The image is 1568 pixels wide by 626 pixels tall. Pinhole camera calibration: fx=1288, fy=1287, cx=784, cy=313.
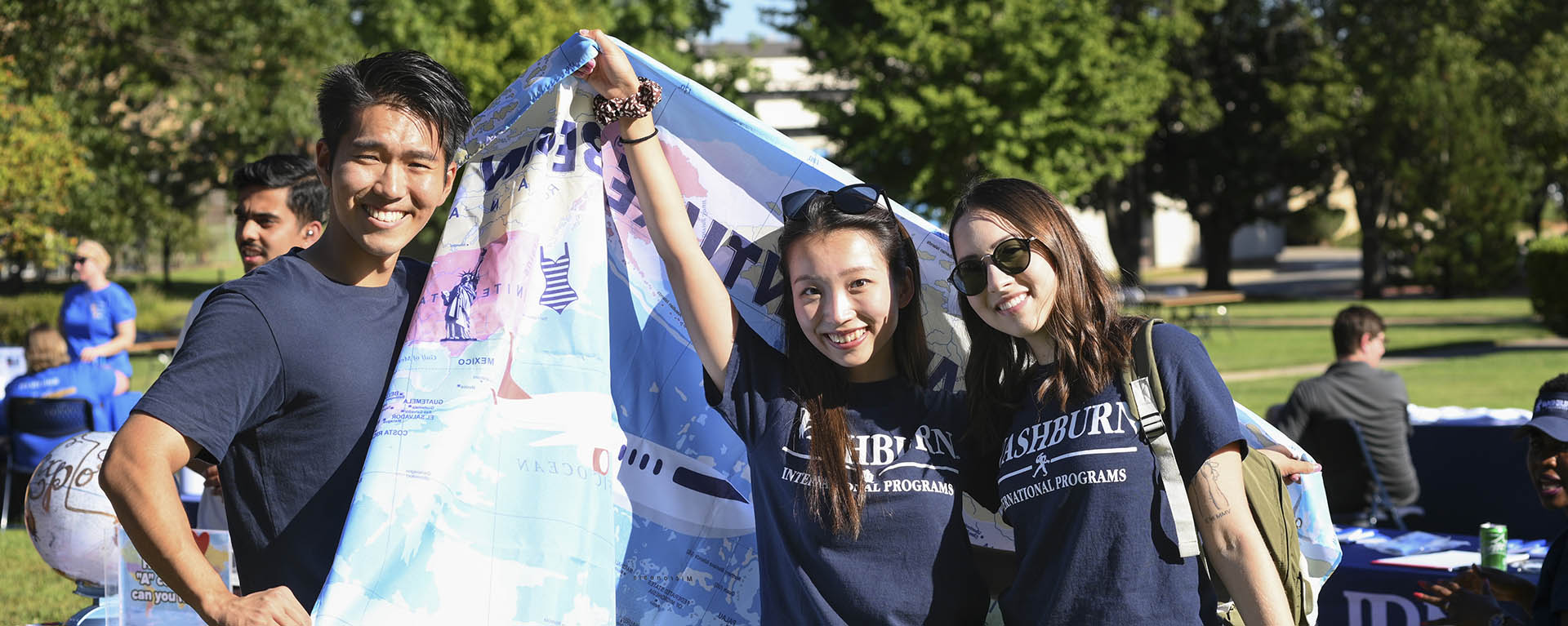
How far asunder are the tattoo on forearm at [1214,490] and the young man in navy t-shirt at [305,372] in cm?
158

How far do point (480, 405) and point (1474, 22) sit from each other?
3966 cm

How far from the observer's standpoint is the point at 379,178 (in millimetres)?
2473

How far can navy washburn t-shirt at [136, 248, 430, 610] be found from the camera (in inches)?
88.1

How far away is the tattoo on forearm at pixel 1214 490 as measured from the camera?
237cm

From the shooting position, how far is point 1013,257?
8.07 feet

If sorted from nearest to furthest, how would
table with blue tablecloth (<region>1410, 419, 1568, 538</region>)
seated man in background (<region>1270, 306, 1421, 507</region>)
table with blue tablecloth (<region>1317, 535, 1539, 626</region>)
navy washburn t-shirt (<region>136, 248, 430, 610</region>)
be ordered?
navy washburn t-shirt (<region>136, 248, 430, 610</region>) → table with blue tablecloth (<region>1317, 535, 1539, 626</region>) → table with blue tablecloth (<region>1410, 419, 1568, 538</region>) → seated man in background (<region>1270, 306, 1421, 507</region>)

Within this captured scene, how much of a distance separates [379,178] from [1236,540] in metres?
1.75

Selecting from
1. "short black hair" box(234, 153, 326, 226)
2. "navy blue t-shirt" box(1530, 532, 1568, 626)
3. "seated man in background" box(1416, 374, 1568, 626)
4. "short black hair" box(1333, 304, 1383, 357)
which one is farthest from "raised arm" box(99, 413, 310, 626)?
"short black hair" box(1333, 304, 1383, 357)

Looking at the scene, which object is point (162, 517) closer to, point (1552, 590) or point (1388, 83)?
point (1552, 590)

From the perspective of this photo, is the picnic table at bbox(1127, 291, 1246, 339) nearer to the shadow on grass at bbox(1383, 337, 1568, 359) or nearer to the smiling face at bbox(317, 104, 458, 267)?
the shadow on grass at bbox(1383, 337, 1568, 359)

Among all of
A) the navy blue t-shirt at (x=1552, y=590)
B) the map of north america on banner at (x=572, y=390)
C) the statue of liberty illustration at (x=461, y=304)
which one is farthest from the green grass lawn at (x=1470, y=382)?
the statue of liberty illustration at (x=461, y=304)

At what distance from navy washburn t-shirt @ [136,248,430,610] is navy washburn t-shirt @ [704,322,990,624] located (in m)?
0.70

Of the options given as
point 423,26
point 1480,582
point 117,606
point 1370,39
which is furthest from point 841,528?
point 1370,39

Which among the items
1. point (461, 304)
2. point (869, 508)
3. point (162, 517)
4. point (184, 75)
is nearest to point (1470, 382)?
point (869, 508)
